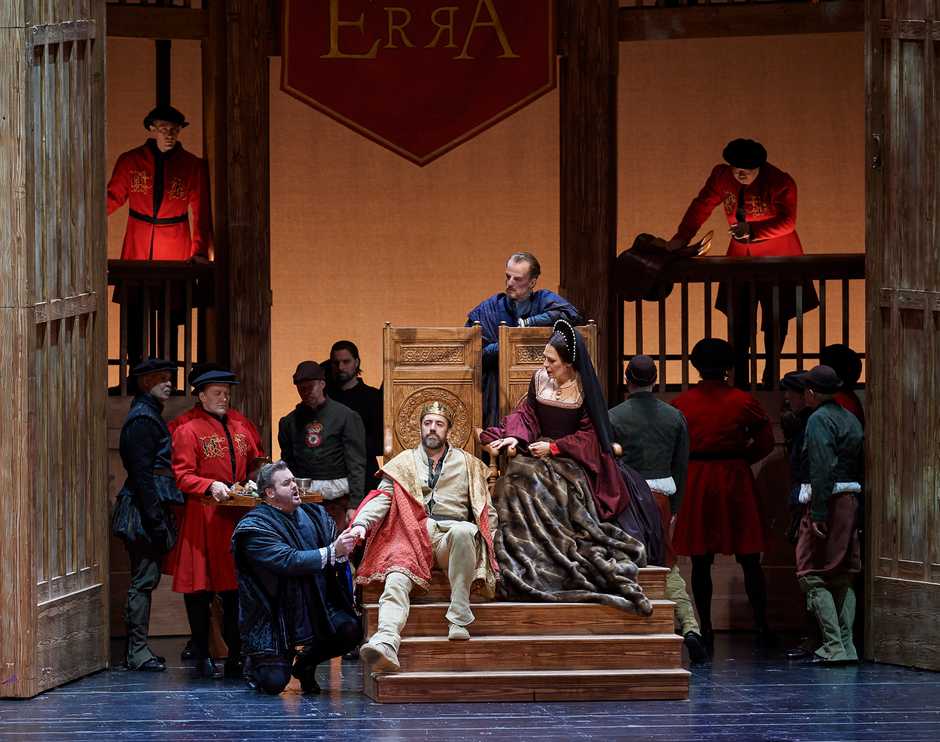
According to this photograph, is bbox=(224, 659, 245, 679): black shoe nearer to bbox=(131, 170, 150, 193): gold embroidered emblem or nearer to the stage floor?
the stage floor

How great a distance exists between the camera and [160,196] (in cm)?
993

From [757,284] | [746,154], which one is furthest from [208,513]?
[746,154]

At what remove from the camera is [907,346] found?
8.34 m

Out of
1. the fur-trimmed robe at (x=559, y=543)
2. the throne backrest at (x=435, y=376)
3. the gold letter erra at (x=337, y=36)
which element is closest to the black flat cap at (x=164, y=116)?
the gold letter erra at (x=337, y=36)

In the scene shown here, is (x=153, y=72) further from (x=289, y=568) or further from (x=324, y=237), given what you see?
(x=289, y=568)

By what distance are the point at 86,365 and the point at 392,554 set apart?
1.71 metres

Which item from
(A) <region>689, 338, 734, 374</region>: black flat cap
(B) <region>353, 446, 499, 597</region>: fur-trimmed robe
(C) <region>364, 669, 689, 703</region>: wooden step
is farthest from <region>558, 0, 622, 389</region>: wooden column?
(C) <region>364, 669, 689, 703</region>: wooden step

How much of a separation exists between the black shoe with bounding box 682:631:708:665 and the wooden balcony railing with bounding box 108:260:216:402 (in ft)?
10.3

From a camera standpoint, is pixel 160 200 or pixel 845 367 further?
pixel 160 200

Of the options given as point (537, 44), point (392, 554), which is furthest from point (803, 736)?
point (537, 44)

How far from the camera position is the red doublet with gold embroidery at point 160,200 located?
32.6ft

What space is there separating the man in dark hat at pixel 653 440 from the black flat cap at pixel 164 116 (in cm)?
300

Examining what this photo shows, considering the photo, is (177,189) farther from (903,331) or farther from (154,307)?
(903,331)

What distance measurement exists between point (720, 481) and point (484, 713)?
253 centimetres
